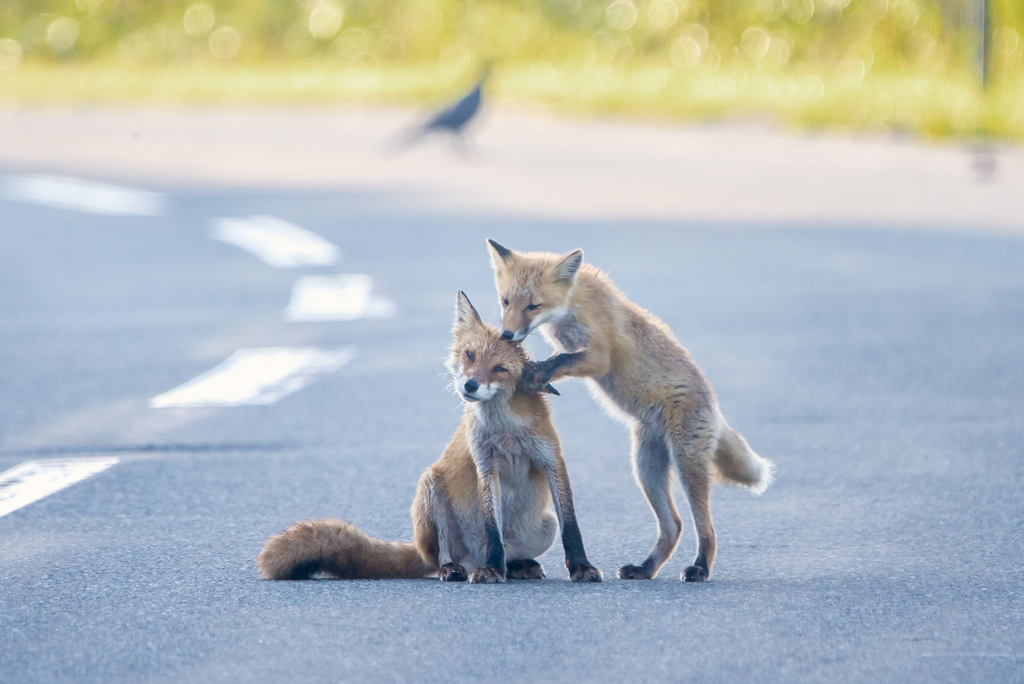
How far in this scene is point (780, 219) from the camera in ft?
49.4

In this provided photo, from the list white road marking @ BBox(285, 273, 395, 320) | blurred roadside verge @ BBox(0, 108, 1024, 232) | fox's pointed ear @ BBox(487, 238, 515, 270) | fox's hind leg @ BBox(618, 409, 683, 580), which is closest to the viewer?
fox's hind leg @ BBox(618, 409, 683, 580)

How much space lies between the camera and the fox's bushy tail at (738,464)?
554cm

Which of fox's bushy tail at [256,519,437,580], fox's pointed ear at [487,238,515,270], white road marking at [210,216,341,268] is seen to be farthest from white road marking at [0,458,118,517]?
white road marking at [210,216,341,268]

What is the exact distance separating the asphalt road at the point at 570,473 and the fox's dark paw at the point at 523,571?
92mm

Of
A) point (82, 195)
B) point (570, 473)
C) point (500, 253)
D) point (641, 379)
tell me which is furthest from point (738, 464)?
point (82, 195)

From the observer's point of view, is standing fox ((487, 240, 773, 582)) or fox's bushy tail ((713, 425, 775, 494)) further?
fox's bushy tail ((713, 425, 775, 494))

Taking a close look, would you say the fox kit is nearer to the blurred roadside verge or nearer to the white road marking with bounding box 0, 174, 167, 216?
the blurred roadside verge

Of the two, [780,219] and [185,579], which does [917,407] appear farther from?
[780,219]

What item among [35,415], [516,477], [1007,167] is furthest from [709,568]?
[1007,167]

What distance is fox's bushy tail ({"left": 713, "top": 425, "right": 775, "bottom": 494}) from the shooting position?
18.2 feet

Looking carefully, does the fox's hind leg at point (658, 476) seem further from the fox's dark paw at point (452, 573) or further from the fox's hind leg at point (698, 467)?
the fox's dark paw at point (452, 573)

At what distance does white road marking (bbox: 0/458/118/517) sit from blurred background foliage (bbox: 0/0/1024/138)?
1487cm

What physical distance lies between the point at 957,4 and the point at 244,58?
17.8m

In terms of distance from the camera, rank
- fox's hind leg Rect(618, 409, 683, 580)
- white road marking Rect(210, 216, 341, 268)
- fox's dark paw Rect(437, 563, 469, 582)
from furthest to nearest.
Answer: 1. white road marking Rect(210, 216, 341, 268)
2. fox's hind leg Rect(618, 409, 683, 580)
3. fox's dark paw Rect(437, 563, 469, 582)
